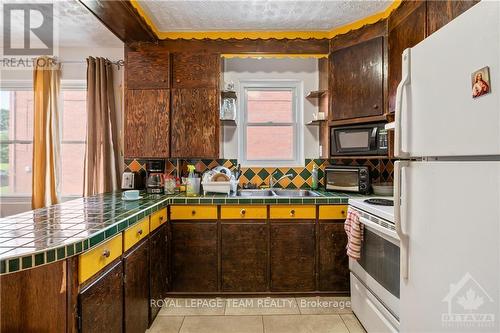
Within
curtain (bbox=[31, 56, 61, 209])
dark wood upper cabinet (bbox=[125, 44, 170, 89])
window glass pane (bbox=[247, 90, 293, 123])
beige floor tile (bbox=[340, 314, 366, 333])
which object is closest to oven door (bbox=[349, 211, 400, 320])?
beige floor tile (bbox=[340, 314, 366, 333])

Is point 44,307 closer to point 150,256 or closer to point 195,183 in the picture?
point 150,256

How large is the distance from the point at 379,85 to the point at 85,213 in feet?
8.16

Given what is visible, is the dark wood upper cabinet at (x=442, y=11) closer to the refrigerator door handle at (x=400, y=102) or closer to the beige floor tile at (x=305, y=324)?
the refrigerator door handle at (x=400, y=102)

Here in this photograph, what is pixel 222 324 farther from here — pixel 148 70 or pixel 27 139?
pixel 27 139

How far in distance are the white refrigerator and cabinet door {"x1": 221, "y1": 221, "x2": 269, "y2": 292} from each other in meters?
1.29

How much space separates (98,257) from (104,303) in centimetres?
26

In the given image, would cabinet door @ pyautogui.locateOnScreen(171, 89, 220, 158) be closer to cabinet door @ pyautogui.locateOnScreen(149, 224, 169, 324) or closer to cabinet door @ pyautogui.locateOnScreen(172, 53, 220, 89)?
cabinet door @ pyautogui.locateOnScreen(172, 53, 220, 89)

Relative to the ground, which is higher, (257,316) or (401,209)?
(401,209)

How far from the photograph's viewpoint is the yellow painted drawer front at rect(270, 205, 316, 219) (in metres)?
2.38

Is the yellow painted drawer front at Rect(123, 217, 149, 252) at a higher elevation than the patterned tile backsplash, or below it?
below

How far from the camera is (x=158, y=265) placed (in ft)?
6.96

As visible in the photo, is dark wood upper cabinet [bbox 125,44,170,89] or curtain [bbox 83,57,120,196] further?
curtain [bbox 83,57,120,196]

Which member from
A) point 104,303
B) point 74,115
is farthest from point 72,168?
point 104,303

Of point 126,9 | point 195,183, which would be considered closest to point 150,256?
point 195,183
